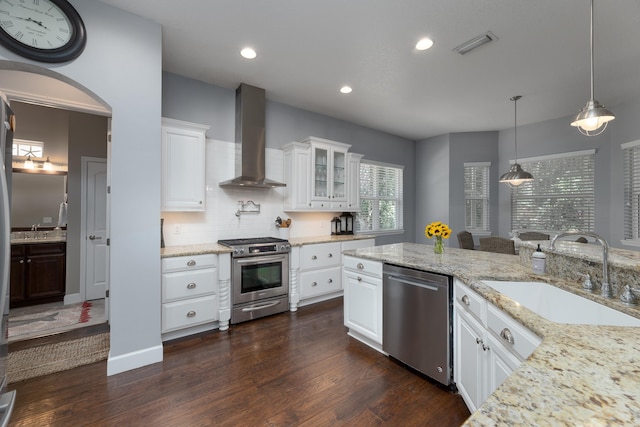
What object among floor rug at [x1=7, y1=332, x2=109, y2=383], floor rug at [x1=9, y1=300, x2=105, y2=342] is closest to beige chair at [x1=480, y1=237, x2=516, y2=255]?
floor rug at [x1=7, y1=332, x2=109, y2=383]

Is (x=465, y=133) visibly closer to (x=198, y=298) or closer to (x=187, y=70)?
(x=187, y=70)

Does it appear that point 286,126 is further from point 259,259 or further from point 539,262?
point 539,262

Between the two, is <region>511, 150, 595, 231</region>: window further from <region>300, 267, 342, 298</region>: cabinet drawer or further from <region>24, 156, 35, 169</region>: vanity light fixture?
<region>24, 156, 35, 169</region>: vanity light fixture

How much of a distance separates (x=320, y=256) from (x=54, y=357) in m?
2.84

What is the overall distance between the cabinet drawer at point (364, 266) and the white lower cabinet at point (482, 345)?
2.28 ft

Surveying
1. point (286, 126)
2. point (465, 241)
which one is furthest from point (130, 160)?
point (465, 241)

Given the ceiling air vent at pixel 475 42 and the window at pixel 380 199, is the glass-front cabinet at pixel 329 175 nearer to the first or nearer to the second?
the window at pixel 380 199

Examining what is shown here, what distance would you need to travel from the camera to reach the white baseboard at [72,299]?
12.4 ft

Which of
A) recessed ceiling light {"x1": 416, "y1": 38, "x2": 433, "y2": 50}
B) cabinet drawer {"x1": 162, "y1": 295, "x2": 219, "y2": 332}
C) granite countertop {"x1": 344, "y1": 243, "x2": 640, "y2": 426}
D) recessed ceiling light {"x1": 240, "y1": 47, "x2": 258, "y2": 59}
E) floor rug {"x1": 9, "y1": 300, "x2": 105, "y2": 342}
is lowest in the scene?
floor rug {"x1": 9, "y1": 300, "x2": 105, "y2": 342}

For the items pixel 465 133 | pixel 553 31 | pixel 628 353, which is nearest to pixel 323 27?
pixel 553 31

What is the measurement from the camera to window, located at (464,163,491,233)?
5.50 metres

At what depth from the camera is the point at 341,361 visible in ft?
7.85

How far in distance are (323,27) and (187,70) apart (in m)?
1.73

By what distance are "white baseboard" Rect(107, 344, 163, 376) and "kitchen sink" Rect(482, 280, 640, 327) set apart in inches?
105
